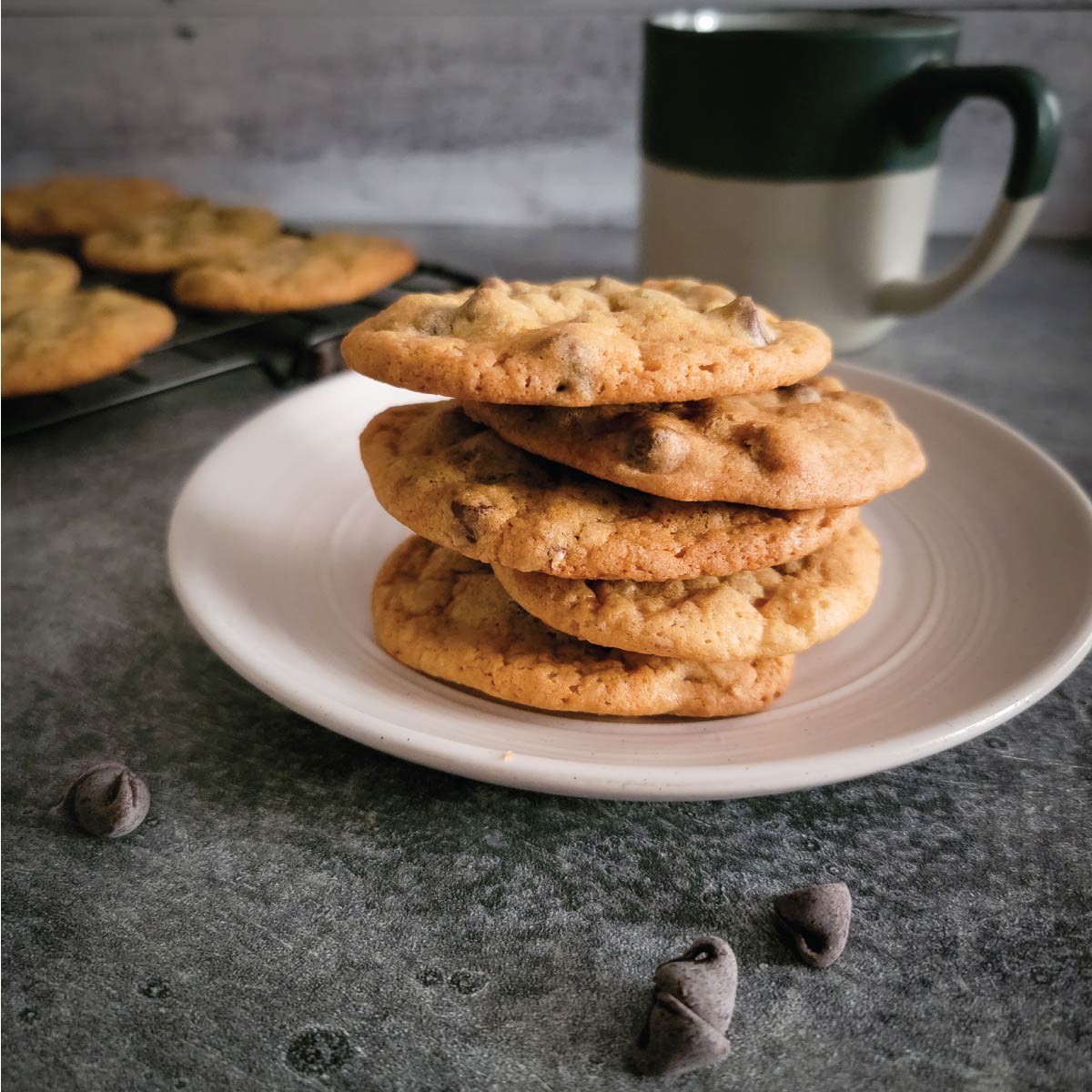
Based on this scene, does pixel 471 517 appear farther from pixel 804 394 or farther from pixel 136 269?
pixel 136 269

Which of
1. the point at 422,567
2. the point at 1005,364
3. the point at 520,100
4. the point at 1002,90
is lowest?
the point at 1005,364

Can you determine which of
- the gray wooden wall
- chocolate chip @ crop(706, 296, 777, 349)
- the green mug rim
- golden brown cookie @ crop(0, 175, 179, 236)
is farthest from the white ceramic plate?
the gray wooden wall

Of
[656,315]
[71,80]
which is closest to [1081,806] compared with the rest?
[656,315]

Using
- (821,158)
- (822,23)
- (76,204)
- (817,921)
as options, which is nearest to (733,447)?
(817,921)

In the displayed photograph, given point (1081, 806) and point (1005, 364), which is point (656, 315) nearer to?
point (1081, 806)

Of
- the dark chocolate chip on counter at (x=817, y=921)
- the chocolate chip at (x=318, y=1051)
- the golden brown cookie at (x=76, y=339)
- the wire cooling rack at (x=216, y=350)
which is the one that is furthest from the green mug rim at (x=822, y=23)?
the chocolate chip at (x=318, y=1051)

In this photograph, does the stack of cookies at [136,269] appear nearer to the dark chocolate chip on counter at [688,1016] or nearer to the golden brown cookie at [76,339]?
the golden brown cookie at [76,339]
